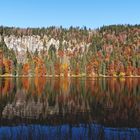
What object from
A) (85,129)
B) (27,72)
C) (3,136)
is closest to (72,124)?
(85,129)

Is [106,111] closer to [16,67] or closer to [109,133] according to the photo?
[109,133]

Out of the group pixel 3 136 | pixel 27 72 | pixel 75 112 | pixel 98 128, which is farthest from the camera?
pixel 27 72

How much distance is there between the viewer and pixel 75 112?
40.5 m

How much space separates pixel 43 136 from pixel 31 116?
1086cm

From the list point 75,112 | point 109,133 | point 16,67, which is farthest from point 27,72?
point 109,133

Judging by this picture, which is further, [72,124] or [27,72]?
[27,72]

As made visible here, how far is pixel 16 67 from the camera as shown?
198m

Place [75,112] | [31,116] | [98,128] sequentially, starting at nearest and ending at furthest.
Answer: [98,128] < [31,116] < [75,112]

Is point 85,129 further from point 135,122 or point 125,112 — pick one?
point 125,112

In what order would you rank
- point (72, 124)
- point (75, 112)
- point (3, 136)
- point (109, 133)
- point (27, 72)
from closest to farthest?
point (3, 136) < point (109, 133) < point (72, 124) < point (75, 112) < point (27, 72)

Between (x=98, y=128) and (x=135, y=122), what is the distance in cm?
494

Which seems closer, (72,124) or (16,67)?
(72,124)

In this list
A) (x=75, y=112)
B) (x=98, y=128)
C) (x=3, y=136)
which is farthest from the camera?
(x=75, y=112)

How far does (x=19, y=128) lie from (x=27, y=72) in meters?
168
